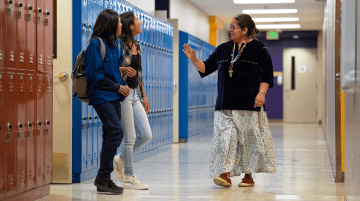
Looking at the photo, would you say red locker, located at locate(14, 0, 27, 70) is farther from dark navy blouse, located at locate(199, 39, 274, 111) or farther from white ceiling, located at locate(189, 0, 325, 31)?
white ceiling, located at locate(189, 0, 325, 31)

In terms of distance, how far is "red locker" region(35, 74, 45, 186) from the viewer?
3623 millimetres

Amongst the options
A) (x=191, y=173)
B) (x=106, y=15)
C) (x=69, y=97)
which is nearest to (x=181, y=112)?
(x=191, y=173)

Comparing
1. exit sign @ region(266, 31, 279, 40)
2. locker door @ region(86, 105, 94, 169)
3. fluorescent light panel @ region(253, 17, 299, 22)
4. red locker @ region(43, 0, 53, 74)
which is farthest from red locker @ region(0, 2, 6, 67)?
exit sign @ region(266, 31, 279, 40)

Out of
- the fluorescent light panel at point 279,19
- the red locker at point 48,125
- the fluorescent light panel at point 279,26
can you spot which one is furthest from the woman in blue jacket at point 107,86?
the fluorescent light panel at point 279,26

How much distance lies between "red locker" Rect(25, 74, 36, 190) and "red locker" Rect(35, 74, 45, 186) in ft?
0.16

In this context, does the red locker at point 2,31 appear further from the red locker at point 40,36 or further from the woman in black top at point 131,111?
the woman in black top at point 131,111

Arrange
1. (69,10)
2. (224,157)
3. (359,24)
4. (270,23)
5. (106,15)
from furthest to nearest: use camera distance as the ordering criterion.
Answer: (270,23), (69,10), (224,157), (106,15), (359,24)

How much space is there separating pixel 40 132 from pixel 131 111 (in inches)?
28.3

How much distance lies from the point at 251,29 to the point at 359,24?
1.86 metres

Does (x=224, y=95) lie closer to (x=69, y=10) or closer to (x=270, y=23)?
(x=69, y=10)

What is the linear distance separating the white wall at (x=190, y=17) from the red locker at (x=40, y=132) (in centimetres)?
558

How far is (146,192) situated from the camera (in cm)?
392

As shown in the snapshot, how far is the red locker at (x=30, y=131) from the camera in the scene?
3.48m

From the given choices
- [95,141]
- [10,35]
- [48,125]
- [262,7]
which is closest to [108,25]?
[10,35]
